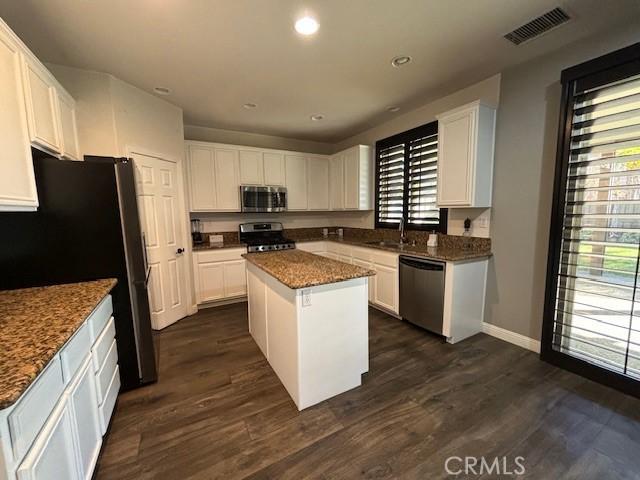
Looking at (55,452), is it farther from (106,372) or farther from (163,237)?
(163,237)

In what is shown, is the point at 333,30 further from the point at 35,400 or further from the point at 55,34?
the point at 35,400

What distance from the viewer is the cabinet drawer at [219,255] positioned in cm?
378

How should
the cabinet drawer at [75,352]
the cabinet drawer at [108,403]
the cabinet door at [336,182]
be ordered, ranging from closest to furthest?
the cabinet drawer at [75,352] → the cabinet drawer at [108,403] → the cabinet door at [336,182]

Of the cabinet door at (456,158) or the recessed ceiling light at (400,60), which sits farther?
the cabinet door at (456,158)

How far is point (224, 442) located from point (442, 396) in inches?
60.7

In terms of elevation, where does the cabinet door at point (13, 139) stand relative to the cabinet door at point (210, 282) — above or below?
above

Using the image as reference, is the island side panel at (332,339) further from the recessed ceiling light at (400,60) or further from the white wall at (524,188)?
the recessed ceiling light at (400,60)

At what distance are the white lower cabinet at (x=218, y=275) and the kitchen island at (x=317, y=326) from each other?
183 centimetres

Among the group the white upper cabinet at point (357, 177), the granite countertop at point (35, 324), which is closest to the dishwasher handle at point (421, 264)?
the white upper cabinet at point (357, 177)

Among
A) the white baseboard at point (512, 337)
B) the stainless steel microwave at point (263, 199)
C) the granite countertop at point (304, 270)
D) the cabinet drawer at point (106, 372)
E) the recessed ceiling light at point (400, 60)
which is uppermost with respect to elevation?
the recessed ceiling light at point (400, 60)

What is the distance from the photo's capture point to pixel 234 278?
4.01m

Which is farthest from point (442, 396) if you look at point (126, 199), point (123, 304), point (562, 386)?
point (126, 199)

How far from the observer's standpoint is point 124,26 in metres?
1.92

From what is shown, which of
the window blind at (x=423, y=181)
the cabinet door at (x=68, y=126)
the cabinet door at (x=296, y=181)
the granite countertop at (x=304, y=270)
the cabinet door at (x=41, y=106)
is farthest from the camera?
the cabinet door at (x=296, y=181)
